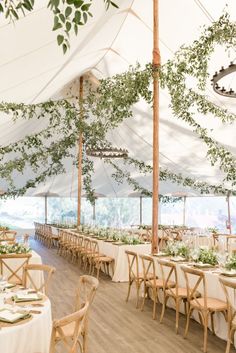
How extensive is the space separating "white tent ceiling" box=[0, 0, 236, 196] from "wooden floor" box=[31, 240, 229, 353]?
3.73m

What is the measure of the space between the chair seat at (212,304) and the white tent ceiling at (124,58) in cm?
377

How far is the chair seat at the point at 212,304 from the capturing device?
14.6ft

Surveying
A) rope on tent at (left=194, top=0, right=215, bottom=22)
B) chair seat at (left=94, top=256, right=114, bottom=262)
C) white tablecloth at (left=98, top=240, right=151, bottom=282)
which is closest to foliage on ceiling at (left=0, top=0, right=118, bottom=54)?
rope on tent at (left=194, top=0, right=215, bottom=22)

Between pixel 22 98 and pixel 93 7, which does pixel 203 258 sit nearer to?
pixel 93 7

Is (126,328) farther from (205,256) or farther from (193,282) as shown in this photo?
(205,256)

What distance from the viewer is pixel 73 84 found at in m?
14.1

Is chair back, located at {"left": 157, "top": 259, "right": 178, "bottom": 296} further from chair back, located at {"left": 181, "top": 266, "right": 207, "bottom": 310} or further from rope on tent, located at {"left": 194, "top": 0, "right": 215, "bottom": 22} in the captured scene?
rope on tent, located at {"left": 194, "top": 0, "right": 215, "bottom": 22}

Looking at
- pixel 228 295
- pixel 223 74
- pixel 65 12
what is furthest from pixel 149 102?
pixel 65 12

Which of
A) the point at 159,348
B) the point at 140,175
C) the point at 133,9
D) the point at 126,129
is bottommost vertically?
the point at 159,348

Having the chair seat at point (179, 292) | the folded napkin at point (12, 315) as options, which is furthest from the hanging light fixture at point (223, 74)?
the folded napkin at point (12, 315)

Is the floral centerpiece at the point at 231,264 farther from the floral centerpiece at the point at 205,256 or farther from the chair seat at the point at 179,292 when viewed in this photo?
the chair seat at the point at 179,292

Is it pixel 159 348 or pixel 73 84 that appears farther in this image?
pixel 73 84

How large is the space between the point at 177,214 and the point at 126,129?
8.70 meters

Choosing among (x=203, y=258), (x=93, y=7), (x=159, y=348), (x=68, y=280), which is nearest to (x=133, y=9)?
(x=93, y=7)
